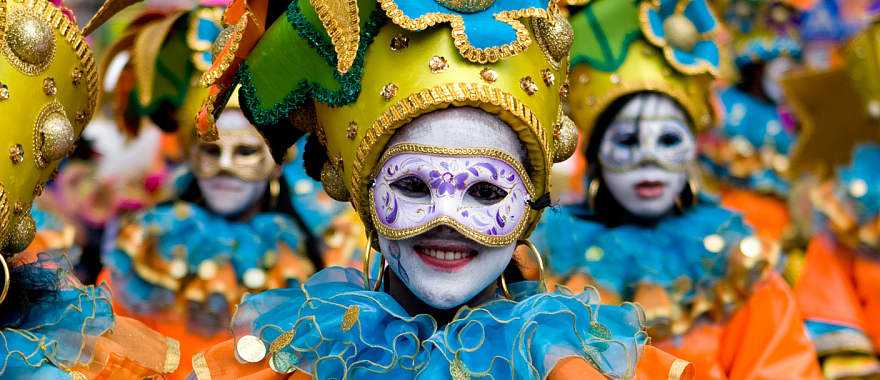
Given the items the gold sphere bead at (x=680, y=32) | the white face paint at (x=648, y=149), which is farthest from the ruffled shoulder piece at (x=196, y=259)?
the gold sphere bead at (x=680, y=32)

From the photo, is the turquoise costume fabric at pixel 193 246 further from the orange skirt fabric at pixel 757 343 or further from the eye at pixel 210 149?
the orange skirt fabric at pixel 757 343

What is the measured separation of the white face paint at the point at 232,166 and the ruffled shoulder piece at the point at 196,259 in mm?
104

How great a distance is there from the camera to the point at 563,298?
12.8 ft

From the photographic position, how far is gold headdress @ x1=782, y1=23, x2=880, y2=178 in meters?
6.15

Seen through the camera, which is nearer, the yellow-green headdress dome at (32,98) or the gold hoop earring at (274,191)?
the yellow-green headdress dome at (32,98)

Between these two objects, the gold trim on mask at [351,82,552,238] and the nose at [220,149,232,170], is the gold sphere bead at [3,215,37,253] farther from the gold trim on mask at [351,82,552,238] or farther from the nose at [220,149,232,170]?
the nose at [220,149,232,170]

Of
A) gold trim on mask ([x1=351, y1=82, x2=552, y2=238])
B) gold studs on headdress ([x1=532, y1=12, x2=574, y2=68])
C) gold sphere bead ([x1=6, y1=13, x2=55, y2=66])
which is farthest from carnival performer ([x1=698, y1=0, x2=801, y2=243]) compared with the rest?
gold sphere bead ([x1=6, y1=13, x2=55, y2=66])

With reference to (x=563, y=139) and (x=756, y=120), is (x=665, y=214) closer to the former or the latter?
(x=563, y=139)

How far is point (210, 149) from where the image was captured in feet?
20.3

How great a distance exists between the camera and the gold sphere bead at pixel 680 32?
562cm

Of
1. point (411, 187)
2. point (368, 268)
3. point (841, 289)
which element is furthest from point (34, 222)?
point (841, 289)

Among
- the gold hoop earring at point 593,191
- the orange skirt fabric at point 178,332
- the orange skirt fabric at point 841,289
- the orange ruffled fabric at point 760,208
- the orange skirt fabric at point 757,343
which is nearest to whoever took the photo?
the orange skirt fabric at point 757,343

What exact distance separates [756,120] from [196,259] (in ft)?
12.2

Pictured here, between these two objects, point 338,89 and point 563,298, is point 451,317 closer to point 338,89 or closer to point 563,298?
point 563,298
